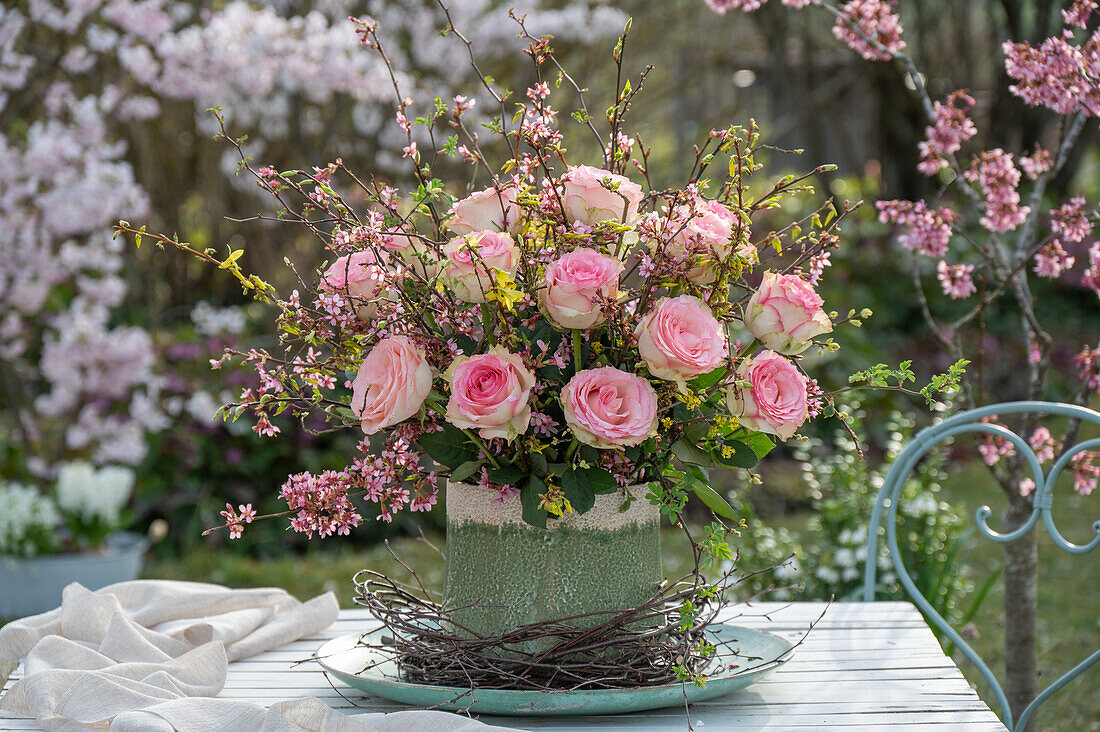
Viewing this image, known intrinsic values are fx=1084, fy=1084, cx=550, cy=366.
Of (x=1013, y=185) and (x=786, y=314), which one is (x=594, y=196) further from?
(x=1013, y=185)

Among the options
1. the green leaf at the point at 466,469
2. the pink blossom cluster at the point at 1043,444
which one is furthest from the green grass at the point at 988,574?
the green leaf at the point at 466,469

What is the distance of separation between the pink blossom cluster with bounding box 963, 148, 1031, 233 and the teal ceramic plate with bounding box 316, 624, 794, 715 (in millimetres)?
1250

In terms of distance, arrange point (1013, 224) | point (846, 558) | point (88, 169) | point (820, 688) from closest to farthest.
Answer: point (820, 688)
point (1013, 224)
point (846, 558)
point (88, 169)

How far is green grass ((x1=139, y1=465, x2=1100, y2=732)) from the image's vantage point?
10.6 feet

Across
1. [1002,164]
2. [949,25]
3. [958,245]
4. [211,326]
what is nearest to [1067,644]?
[1002,164]

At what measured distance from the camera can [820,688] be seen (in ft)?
4.96

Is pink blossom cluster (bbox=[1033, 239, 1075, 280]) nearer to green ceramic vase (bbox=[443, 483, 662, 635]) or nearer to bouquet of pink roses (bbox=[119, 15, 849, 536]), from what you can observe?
bouquet of pink roses (bbox=[119, 15, 849, 536])

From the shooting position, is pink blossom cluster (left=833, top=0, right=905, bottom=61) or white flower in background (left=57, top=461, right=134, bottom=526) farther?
white flower in background (left=57, top=461, right=134, bottom=526)

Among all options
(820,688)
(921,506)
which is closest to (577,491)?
(820,688)

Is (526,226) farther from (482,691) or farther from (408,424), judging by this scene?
(482,691)

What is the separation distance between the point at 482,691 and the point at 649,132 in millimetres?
8179

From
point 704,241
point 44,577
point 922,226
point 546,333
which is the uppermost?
point 922,226

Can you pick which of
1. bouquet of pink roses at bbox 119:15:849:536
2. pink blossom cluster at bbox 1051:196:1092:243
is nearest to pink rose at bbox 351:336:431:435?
bouquet of pink roses at bbox 119:15:849:536

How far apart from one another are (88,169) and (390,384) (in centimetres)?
348
